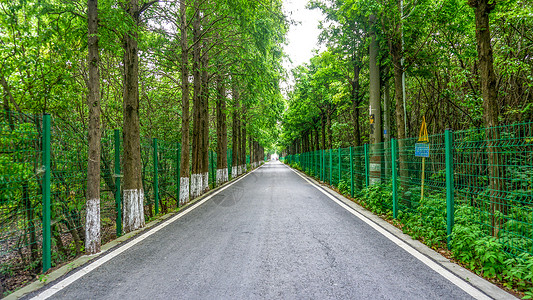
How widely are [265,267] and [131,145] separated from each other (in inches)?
172

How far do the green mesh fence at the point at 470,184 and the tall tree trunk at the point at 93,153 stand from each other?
19.3ft

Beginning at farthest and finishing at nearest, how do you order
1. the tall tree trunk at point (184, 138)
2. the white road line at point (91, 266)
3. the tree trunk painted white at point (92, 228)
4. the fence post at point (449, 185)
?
the tall tree trunk at point (184, 138) < the tree trunk painted white at point (92, 228) < the fence post at point (449, 185) < the white road line at point (91, 266)

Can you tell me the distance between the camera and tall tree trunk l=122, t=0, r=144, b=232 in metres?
5.80

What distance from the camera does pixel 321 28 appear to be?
11242 mm

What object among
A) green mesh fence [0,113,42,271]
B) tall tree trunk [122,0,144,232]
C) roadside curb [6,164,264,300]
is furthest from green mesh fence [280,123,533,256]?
green mesh fence [0,113,42,271]

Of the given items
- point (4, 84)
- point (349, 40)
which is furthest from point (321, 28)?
point (4, 84)

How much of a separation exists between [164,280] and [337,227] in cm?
373

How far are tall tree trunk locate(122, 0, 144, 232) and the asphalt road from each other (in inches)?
34.7

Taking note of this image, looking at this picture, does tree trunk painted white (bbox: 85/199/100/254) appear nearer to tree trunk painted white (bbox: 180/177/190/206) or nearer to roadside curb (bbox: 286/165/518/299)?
tree trunk painted white (bbox: 180/177/190/206)

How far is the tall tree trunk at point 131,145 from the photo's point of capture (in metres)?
5.80

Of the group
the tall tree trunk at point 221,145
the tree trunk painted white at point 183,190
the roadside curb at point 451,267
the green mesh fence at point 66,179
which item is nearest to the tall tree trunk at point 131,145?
the green mesh fence at point 66,179

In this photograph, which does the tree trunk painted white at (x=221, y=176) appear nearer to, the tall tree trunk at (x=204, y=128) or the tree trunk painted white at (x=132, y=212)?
the tall tree trunk at (x=204, y=128)

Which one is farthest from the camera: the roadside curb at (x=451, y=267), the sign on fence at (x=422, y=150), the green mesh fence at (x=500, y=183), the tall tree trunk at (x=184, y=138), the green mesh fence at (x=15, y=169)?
the tall tree trunk at (x=184, y=138)

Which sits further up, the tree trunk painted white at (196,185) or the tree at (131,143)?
the tree at (131,143)
